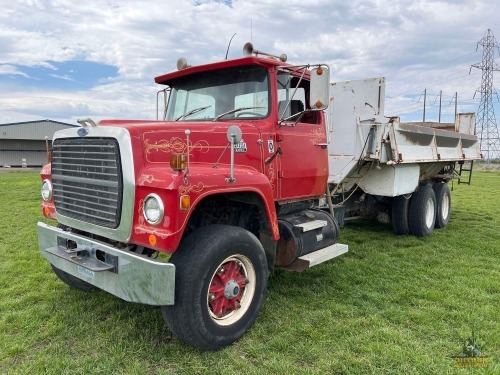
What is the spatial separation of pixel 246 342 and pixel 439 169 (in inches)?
272

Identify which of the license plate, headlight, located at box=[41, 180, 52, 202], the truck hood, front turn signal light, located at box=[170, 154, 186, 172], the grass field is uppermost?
the truck hood

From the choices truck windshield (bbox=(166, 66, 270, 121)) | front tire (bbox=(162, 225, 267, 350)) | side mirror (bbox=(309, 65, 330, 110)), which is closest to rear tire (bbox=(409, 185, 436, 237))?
side mirror (bbox=(309, 65, 330, 110))

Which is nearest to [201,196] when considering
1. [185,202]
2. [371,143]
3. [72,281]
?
[185,202]

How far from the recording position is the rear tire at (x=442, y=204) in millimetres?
8641

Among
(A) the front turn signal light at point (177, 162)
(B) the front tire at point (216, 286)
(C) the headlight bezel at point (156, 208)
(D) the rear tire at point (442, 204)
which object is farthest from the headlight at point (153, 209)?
(D) the rear tire at point (442, 204)

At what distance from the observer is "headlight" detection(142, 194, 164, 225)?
10.0 feet

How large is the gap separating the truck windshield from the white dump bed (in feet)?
8.09

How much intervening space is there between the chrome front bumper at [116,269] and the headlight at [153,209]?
309 mm

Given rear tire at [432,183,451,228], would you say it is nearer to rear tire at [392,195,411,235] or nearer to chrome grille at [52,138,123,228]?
rear tire at [392,195,411,235]

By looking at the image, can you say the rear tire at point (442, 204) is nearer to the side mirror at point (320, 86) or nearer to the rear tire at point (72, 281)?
the side mirror at point (320, 86)

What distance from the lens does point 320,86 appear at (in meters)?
4.01

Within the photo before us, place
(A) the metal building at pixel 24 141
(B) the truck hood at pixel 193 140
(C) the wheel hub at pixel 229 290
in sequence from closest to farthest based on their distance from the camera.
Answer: (B) the truck hood at pixel 193 140
(C) the wheel hub at pixel 229 290
(A) the metal building at pixel 24 141

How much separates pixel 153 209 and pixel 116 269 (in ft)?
2.00

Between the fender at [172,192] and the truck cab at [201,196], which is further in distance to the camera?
the truck cab at [201,196]
